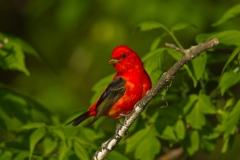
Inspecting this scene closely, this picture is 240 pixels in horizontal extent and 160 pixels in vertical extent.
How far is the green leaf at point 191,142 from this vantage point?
559 cm

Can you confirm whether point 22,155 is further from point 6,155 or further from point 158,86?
point 158,86

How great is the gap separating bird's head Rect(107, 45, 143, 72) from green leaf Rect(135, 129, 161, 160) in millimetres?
569

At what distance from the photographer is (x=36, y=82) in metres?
10.5

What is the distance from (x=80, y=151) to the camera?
16.3ft

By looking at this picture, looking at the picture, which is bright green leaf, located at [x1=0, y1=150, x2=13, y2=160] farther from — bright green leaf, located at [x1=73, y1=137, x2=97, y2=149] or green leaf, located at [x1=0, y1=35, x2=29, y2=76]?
green leaf, located at [x1=0, y1=35, x2=29, y2=76]

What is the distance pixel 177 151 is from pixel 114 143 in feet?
6.83

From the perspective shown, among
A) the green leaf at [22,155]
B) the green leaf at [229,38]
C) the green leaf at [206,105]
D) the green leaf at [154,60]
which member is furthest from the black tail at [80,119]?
the green leaf at [229,38]

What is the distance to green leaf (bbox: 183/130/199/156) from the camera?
5.59 m

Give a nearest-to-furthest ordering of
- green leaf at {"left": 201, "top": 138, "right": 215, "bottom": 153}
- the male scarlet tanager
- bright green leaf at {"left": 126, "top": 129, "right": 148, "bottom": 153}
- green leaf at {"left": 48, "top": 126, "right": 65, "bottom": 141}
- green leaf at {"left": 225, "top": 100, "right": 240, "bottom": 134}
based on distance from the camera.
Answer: green leaf at {"left": 225, "top": 100, "right": 240, "bottom": 134}, green leaf at {"left": 48, "top": 126, "right": 65, "bottom": 141}, the male scarlet tanager, bright green leaf at {"left": 126, "top": 129, "right": 148, "bottom": 153}, green leaf at {"left": 201, "top": 138, "right": 215, "bottom": 153}

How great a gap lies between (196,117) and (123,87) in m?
0.67

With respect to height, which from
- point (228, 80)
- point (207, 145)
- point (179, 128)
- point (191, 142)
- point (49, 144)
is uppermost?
point (49, 144)

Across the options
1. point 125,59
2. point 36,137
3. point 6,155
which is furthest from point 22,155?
point 125,59

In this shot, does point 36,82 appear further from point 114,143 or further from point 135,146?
point 114,143

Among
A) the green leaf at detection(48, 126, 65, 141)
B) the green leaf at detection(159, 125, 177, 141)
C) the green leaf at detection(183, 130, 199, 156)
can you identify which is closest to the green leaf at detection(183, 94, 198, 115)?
the green leaf at detection(159, 125, 177, 141)
